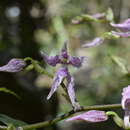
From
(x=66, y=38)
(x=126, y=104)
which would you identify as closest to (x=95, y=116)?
(x=126, y=104)

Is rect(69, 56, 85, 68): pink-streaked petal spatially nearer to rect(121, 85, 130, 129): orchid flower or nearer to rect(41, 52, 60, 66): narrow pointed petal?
rect(41, 52, 60, 66): narrow pointed petal

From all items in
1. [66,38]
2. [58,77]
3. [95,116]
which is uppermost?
[58,77]

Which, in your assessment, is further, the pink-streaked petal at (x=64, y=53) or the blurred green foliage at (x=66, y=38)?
the blurred green foliage at (x=66, y=38)

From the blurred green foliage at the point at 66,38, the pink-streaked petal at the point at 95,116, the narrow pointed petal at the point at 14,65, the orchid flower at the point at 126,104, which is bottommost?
the blurred green foliage at the point at 66,38

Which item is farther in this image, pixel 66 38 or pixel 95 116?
pixel 66 38

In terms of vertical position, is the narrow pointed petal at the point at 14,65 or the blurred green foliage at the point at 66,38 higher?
the narrow pointed petal at the point at 14,65

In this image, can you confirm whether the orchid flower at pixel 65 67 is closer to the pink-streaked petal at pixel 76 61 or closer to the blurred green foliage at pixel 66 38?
the pink-streaked petal at pixel 76 61

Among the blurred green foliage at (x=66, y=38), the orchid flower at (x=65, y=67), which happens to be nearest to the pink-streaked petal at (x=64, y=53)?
the orchid flower at (x=65, y=67)

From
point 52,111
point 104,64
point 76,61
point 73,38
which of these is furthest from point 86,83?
point 76,61

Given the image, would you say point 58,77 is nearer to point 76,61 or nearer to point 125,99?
point 76,61

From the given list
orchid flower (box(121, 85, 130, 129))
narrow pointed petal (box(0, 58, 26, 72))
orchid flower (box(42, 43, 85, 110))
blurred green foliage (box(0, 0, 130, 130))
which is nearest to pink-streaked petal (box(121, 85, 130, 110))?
orchid flower (box(121, 85, 130, 129))

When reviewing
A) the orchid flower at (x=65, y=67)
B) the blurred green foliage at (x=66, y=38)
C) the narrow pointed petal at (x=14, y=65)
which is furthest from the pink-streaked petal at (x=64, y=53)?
the blurred green foliage at (x=66, y=38)
